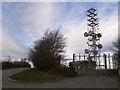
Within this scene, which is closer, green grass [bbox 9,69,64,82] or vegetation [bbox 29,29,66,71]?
green grass [bbox 9,69,64,82]

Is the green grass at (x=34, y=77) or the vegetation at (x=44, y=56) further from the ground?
the vegetation at (x=44, y=56)

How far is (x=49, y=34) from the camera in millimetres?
36406

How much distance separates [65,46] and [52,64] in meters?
8.30

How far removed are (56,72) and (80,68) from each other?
394 inches

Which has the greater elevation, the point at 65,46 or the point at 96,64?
the point at 65,46

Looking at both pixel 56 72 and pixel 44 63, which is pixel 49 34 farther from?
pixel 56 72

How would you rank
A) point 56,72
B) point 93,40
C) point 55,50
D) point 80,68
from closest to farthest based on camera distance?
point 56,72 < point 55,50 < point 80,68 < point 93,40

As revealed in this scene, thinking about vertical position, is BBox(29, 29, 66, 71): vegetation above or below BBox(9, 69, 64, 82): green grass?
above

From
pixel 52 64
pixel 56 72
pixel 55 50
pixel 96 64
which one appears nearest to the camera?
pixel 56 72

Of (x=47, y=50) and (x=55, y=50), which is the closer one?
(x=47, y=50)

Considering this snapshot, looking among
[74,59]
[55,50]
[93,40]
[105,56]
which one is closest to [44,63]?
[55,50]

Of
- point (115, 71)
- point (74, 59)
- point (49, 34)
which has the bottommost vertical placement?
point (115, 71)

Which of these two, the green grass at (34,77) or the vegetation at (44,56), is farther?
the vegetation at (44,56)

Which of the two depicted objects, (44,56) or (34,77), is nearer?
(34,77)
